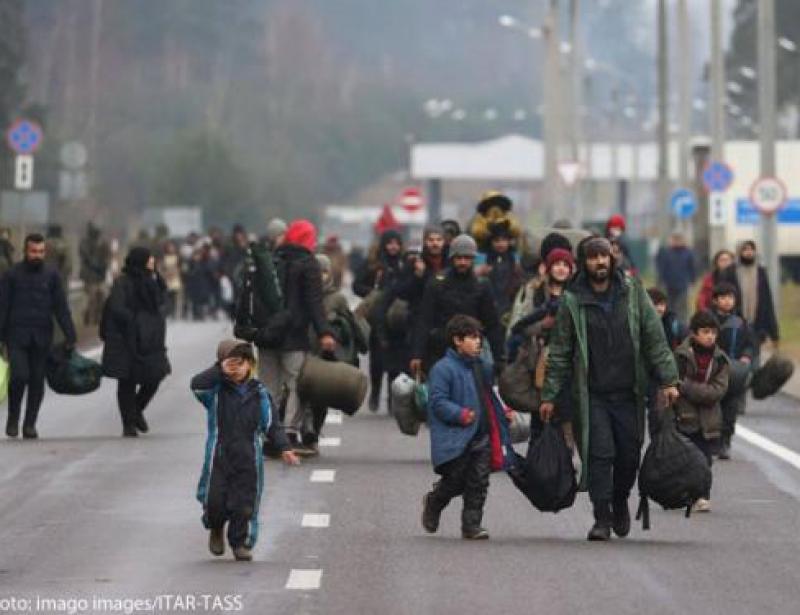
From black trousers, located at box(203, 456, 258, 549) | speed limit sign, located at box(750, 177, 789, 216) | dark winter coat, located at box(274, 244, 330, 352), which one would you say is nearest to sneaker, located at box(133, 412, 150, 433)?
dark winter coat, located at box(274, 244, 330, 352)

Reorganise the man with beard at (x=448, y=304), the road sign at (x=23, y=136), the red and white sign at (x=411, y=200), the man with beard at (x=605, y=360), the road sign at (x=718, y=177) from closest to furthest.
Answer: the man with beard at (x=605, y=360) → the man with beard at (x=448, y=304) → the road sign at (x=23, y=136) → the road sign at (x=718, y=177) → the red and white sign at (x=411, y=200)

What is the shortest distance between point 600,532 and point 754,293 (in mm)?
12538

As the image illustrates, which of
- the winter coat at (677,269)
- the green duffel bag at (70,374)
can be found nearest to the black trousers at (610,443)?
the green duffel bag at (70,374)

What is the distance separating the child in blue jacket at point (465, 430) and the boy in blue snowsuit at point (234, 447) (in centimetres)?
126

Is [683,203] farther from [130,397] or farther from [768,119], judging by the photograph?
[130,397]

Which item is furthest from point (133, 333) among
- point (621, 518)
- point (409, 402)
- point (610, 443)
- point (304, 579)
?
point (304, 579)

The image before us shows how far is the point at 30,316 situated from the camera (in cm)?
2345

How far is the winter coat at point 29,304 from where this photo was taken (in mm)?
23391

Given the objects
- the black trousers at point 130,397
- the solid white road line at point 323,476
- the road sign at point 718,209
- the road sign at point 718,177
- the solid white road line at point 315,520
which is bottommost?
the solid white road line at point 323,476

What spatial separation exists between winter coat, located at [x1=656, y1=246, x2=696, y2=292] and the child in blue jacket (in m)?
30.6

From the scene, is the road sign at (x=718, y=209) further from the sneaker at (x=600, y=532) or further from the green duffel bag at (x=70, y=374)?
the sneaker at (x=600, y=532)

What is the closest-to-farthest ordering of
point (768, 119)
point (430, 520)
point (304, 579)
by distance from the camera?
point (304, 579) → point (430, 520) → point (768, 119)

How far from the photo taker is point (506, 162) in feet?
398

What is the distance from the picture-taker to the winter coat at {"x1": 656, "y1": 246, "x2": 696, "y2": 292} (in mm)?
46406
